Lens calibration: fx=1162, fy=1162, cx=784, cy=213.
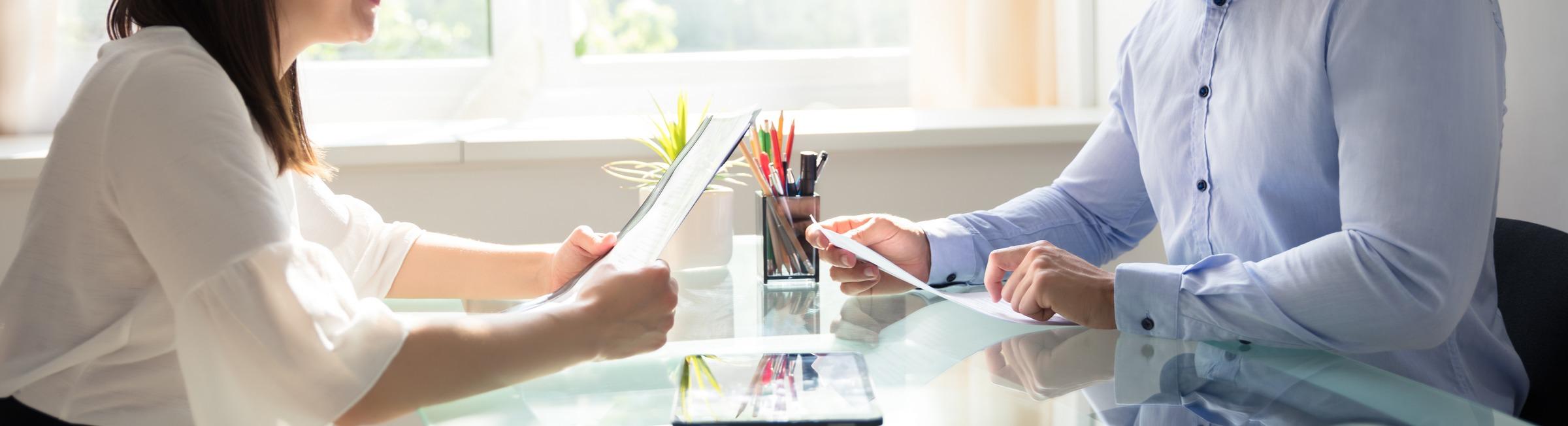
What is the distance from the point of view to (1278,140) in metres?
→ 1.11

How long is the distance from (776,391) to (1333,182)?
60cm

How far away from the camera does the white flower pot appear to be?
1469mm

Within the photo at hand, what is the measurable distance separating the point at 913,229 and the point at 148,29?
2.66 ft

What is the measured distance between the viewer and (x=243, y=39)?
3.11ft

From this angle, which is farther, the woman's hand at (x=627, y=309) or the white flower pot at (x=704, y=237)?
the white flower pot at (x=704, y=237)

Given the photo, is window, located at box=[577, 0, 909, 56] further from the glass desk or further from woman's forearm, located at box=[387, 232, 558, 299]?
the glass desk

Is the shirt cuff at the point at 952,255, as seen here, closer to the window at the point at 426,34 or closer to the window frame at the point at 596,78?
the window frame at the point at 596,78

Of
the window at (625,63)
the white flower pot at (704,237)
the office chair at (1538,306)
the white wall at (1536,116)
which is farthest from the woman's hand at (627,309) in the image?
the window at (625,63)

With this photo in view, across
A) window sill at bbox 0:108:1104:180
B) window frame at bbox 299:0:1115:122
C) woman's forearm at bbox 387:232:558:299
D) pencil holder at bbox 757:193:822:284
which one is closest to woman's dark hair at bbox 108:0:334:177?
woman's forearm at bbox 387:232:558:299

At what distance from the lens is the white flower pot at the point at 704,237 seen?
4.82 feet

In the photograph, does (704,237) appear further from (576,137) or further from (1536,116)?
(1536,116)

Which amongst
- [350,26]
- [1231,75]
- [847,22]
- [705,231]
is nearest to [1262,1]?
[1231,75]

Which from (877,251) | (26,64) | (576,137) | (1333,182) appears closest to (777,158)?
(877,251)

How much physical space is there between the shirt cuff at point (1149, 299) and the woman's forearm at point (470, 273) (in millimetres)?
623
